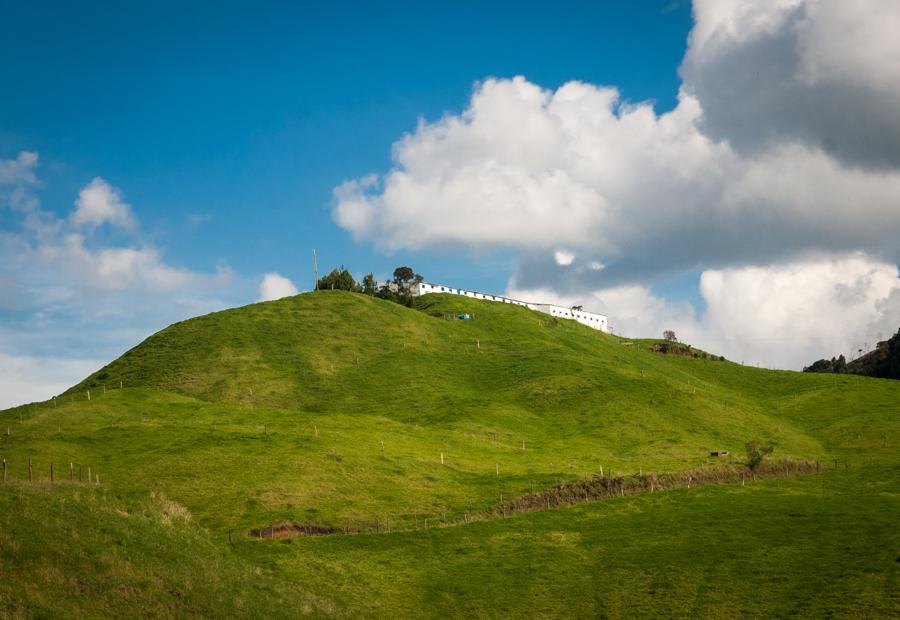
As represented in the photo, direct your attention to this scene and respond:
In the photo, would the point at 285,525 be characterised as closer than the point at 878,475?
Yes

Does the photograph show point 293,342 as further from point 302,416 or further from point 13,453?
point 13,453

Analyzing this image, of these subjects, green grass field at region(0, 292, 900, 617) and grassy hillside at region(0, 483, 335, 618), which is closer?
grassy hillside at region(0, 483, 335, 618)

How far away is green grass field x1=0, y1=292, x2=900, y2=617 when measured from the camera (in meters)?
52.4

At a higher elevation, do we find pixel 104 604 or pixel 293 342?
pixel 293 342

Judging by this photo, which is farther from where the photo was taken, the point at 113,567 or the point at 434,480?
the point at 434,480

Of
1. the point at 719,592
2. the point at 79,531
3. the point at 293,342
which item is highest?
the point at 293,342

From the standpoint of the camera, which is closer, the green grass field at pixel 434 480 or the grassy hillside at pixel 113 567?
the grassy hillside at pixel 113 567

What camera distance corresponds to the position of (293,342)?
168 m

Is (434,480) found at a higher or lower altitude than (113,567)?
higher

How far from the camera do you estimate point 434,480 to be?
3524 inches

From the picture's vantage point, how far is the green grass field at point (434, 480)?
52438 mm

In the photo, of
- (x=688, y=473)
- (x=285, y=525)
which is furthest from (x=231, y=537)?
(x=688, y=473)

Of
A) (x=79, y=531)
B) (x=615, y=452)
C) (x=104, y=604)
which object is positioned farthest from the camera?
(x=615, y=452)

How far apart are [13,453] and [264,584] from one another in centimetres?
4960
